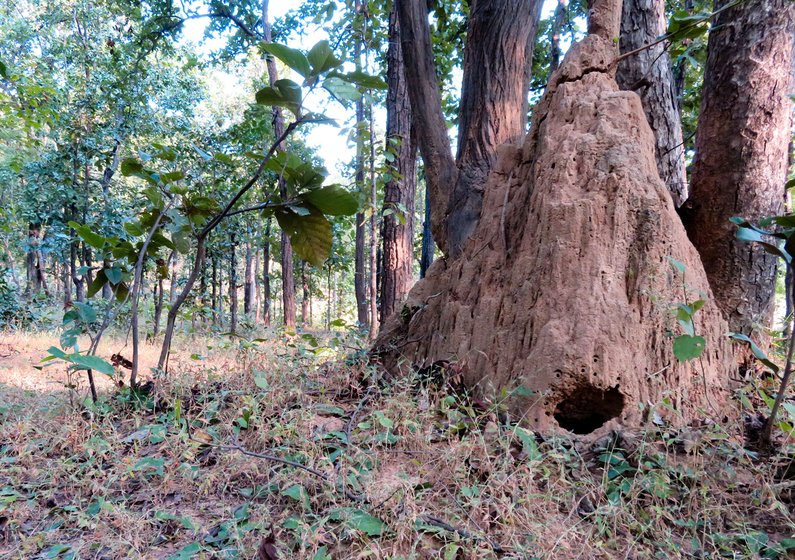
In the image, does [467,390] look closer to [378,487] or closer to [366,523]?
[378,487]

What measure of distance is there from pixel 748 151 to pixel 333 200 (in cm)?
234

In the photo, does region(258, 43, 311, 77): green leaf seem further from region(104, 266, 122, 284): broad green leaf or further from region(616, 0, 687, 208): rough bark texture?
region(616, 0, 687, 208): rough bark texture

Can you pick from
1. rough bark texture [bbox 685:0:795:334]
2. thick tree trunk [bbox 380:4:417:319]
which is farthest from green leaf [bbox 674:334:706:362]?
thick tree trunk [bbox 380:4:417:319]

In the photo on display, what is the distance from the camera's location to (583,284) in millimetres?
2211

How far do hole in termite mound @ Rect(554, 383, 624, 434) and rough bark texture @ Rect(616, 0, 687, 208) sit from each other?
5.52ft

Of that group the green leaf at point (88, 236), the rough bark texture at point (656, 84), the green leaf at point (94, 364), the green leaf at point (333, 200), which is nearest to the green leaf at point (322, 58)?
the green leaf at point (333, 200)

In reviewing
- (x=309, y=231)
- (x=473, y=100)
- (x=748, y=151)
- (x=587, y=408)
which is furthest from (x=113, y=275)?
(x=748, y=151)

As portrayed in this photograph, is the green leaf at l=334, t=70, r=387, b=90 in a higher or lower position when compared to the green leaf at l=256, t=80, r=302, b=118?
higher

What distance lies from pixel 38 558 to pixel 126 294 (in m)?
1.77

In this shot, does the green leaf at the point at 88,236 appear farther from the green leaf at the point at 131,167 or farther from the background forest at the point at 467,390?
the green leaf at the point at 131,167

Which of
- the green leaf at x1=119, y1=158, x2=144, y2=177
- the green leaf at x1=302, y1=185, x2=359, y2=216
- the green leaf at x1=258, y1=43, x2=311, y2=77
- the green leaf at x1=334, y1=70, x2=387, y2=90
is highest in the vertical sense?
the green leaf at x1=258, y1=43, x2=311, y2=77

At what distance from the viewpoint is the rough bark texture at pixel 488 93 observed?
10.7 feet

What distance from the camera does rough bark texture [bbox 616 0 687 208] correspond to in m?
3.18

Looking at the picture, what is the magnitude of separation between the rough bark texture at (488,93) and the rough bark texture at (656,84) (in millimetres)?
690
